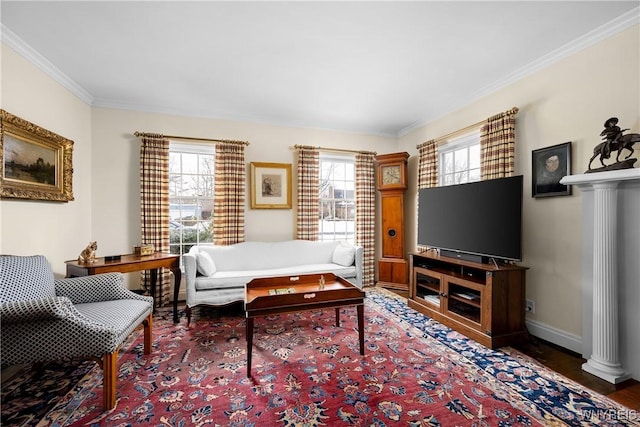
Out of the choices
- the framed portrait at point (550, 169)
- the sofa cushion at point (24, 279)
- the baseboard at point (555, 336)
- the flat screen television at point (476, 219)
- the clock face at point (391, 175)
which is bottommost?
the baseboard at point (555, 336)

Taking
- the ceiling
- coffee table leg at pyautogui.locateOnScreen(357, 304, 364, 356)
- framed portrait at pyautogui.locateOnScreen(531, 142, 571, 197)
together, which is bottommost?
coffee table leg at pyautogui.locateOnScreen(357, 304, 364, 356)

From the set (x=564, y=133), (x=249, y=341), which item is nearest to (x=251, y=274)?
(x=249, y=341)

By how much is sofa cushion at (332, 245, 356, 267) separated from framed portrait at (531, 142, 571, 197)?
2100 mm

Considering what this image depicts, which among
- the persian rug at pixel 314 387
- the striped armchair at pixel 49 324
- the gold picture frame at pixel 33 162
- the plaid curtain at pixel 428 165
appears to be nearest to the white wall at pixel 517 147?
the gold picture frame at pixel 33 162

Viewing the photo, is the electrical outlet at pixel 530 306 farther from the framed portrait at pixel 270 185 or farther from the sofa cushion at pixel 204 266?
the sofa cushion at pixel 204 266

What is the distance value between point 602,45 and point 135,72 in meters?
4.28

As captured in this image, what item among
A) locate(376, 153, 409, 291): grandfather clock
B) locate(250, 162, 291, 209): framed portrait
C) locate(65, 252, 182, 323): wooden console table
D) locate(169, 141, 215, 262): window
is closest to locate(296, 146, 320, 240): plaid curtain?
locate(250, 162, 291, 209): framed portrait

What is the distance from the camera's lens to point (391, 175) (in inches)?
172

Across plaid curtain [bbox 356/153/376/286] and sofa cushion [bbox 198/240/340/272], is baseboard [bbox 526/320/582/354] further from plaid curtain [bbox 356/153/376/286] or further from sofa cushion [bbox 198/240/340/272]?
sofa cushion [bbox 198/240/340/272]

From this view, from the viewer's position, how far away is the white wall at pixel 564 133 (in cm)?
210

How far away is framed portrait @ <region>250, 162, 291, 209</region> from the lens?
409 cm

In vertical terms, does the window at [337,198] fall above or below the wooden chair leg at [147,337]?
above

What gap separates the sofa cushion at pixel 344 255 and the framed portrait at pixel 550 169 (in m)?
2.10

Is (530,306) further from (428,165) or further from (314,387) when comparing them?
(314,387)
